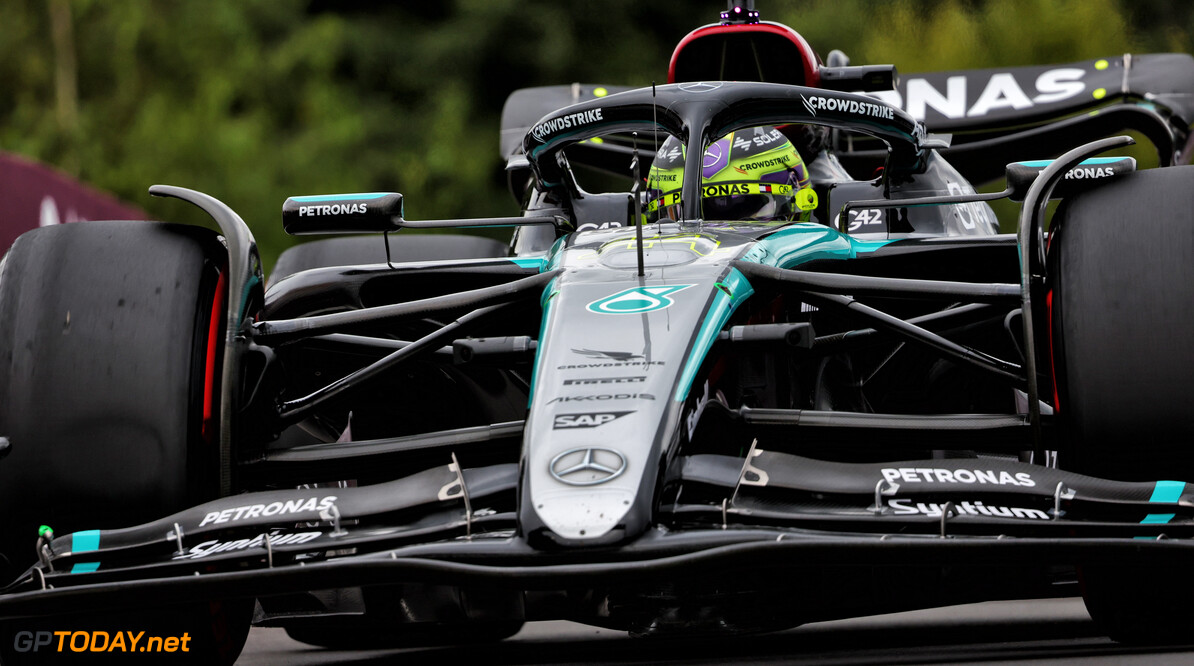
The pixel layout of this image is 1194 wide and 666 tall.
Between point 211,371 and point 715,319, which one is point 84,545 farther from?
point 715,319

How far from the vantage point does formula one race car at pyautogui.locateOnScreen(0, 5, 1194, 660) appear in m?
3.29

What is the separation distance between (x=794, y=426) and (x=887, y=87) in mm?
3026

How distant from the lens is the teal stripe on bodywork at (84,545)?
3.56 metres

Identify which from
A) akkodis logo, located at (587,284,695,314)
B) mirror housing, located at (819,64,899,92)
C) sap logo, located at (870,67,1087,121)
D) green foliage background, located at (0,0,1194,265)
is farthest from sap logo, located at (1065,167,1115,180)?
green foliage background, located at (0,0,1194,265)

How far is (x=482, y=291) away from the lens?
165 inches

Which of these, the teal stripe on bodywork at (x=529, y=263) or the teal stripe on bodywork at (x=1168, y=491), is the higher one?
the teal stripe on bodywork at (x=529, y=263)

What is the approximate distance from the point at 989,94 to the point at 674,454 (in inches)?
237

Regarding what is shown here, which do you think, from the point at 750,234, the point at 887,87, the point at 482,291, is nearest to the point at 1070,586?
the point at 750,234

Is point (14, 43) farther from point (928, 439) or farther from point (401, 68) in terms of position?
point (928, 439)

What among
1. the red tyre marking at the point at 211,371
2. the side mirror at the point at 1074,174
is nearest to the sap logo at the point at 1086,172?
the side mirror at the point at 1074,174

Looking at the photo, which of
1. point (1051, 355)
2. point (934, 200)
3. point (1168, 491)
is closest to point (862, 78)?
point (934, 200)

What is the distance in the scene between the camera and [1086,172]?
13.8 ft

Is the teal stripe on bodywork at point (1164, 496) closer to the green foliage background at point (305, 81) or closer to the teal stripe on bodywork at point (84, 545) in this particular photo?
the teal stripe on bodywork at point (84, 545)

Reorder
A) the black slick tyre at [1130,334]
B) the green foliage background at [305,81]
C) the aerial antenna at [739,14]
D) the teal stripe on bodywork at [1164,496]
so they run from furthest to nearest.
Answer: the green foliage background at [305,81]
the aerial antenna at [739,14]
the black slick tyre at [1130,334]
the teal stripe on bodywork at [1164,496]
